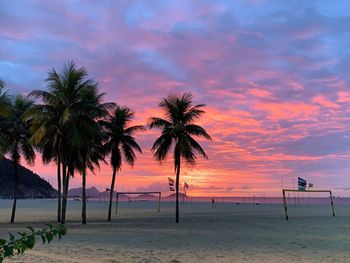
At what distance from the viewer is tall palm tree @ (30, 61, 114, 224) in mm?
29156

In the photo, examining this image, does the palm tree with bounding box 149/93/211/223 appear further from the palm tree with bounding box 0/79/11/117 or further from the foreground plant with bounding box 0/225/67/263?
the foreground plant with bounding box 0/225/67/263

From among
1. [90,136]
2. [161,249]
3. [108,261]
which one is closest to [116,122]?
[90,136]

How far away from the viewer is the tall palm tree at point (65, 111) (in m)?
29.2

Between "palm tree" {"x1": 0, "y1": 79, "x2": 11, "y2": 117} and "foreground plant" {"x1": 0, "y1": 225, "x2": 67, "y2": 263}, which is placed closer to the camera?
"foreground plant" {"x1": 0, "y1": 225, "x2": 67, "y2": 263}

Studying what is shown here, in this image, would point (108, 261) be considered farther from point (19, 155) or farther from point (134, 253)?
point (19, 155)

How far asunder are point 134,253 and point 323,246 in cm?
851

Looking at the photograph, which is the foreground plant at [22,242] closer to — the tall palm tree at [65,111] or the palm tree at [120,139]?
the tall palm tree at [65,111]

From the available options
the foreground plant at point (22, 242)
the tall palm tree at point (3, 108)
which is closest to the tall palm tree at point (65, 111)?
the tall palm tree at point (3, 108)

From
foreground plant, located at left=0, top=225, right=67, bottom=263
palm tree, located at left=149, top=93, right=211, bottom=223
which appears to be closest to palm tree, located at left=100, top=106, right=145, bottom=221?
palm tree, located at left=149, top=93, right=211, bottom=223

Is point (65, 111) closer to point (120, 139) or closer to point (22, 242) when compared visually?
point (120, 139)

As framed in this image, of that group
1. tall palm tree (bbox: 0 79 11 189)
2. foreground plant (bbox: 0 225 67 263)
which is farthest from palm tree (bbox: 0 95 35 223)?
foreground plant (bbox: 0 225 67 263)

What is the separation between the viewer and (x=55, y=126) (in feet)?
97.0

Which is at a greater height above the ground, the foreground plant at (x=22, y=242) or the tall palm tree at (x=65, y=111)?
the tall palm tree at (x=65, y=111)

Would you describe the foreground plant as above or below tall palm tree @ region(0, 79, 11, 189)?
below
